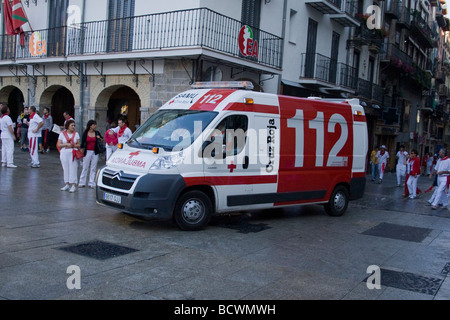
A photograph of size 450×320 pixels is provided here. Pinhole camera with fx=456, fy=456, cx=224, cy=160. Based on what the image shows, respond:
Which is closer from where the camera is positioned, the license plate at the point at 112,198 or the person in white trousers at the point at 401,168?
the license plate at the point at 112,198

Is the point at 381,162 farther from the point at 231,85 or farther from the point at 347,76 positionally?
the point at 231,85

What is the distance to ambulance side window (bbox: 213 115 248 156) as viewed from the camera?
8.04 m

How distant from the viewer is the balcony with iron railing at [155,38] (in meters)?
14.2

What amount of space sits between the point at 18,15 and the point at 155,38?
8.17m

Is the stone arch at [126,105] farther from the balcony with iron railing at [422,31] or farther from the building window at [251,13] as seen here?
the balcony with iron railing at [422,31]

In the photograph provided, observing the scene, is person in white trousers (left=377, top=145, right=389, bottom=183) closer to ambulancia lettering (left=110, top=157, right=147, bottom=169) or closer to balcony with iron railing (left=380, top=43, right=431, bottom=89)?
balcony with iron railing (left=380, top=43, right=431, bottom=89)

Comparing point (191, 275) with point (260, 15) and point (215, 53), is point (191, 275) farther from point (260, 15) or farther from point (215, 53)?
point (260, 15)

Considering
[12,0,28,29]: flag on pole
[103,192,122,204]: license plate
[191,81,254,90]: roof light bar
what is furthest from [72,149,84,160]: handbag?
[12,0,28,29]: flag on pole

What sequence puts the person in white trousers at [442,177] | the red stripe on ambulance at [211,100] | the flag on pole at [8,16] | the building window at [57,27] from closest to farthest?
the red stripe on ambulance at [211,100]
the person in white trousers at [442,177]
the building window at [57,27]
the flag on pole at [8,16]

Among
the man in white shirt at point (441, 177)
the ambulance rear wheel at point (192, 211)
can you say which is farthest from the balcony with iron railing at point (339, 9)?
the ambulance rear wheel at point (192, 211)

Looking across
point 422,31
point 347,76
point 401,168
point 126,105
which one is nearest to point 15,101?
point 126,105

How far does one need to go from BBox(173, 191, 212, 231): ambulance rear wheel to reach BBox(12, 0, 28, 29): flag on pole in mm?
15565

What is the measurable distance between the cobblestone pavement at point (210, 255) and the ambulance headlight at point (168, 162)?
1.09 m
